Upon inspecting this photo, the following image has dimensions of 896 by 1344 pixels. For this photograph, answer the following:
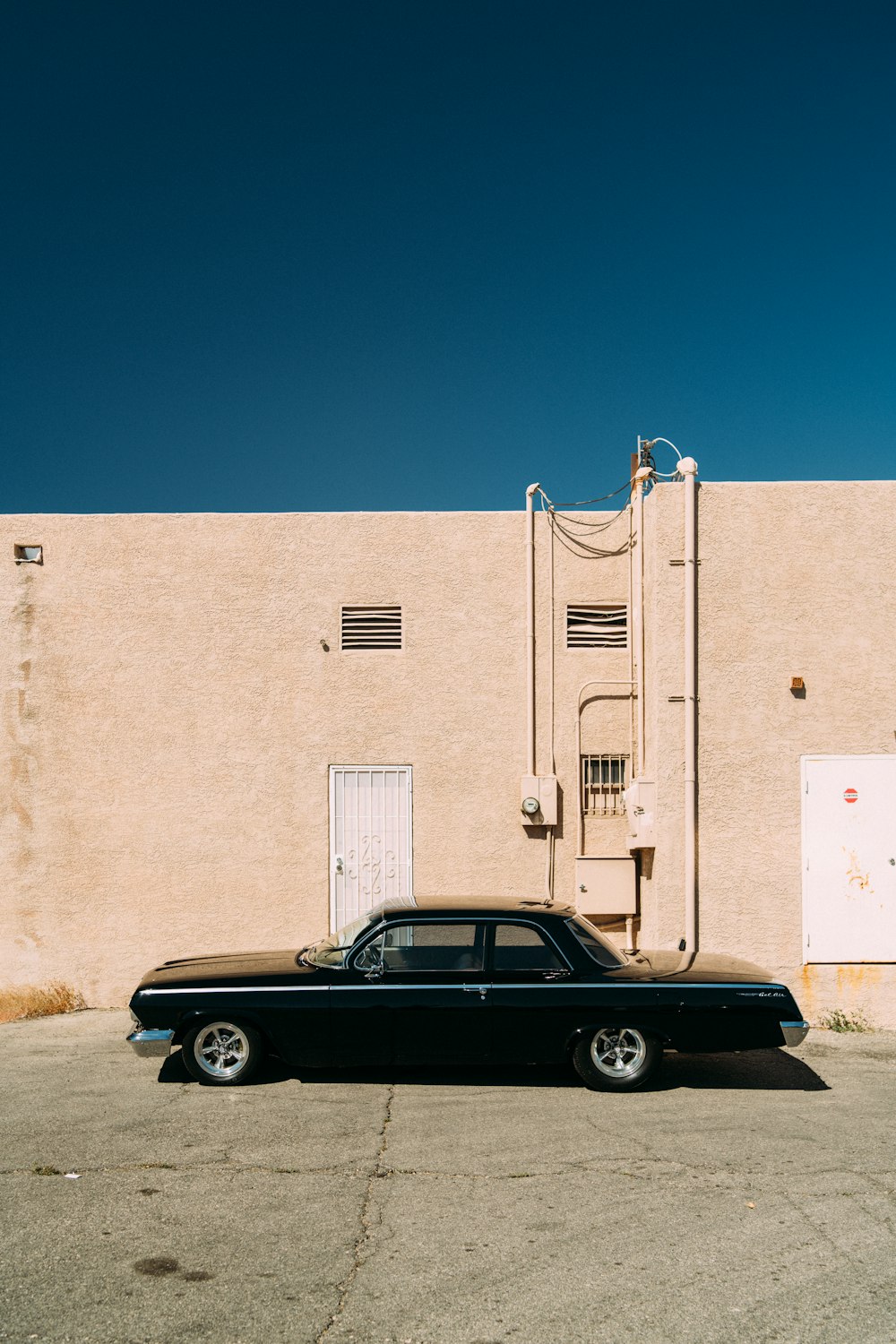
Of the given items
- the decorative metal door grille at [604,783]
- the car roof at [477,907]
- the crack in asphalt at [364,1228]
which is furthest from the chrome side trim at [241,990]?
the decorative metal door grille at [604,783]

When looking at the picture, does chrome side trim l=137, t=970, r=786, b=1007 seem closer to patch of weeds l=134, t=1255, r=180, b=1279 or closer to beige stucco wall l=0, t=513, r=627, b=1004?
patch of weeds l=134, t=1255, r=180, b=1279

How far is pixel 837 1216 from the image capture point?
17.2 feet

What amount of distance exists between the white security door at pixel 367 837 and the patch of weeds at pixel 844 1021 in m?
3.86

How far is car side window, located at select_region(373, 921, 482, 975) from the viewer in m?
7.42

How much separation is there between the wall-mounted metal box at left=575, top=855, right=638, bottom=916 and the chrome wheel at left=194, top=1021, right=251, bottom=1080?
3673 millimetres

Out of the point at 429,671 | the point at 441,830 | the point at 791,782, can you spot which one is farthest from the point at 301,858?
the point at 791,782

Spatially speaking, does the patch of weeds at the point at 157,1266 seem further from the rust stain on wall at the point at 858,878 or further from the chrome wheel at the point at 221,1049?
the rust stain on wall at the point at 858,878

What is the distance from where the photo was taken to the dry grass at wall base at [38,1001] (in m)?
10.1

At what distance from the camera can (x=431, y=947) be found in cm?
748

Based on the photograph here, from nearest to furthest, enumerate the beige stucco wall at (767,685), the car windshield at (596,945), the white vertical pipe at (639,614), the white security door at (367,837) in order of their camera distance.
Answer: the car windshield at (596,945) → the beige stucco wall at (767,685) → the white security door at (367,837) → the white vertical pipe at (639,614)

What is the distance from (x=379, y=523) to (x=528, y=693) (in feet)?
7.14

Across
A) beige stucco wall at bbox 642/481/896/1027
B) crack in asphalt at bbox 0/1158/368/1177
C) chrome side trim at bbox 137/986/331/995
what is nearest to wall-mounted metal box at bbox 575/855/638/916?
beige stucco wall at bbox 642/481/896/1027

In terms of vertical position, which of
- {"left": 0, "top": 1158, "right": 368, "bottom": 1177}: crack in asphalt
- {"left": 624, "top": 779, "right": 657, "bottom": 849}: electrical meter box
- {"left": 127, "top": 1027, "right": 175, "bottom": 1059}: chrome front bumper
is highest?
{"left": 624, "top": 779, "right": 657, "bottom": 849}: electrical meter box

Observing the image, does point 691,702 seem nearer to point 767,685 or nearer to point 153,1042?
point 767,685
